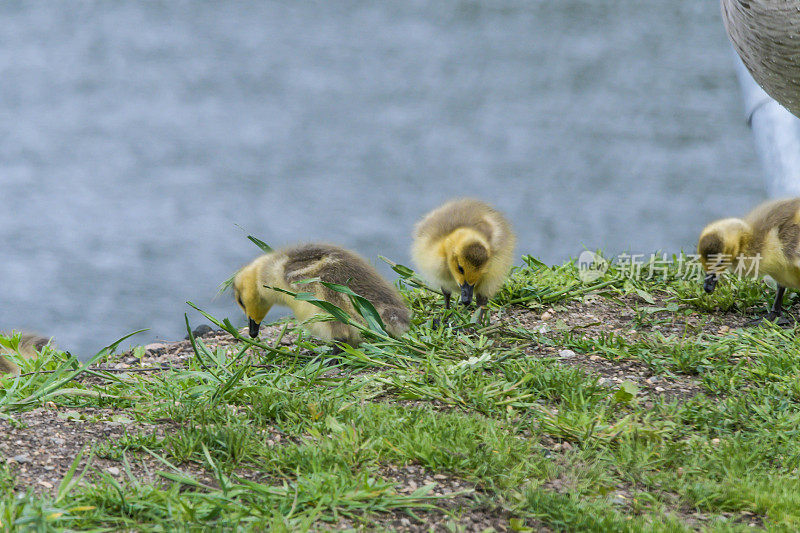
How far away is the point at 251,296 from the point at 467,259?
0.72 m

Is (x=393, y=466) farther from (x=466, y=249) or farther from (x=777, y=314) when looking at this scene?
(x=777, y=314)

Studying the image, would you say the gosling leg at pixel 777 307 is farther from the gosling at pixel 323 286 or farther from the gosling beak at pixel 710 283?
the gosling at pixel 323 286

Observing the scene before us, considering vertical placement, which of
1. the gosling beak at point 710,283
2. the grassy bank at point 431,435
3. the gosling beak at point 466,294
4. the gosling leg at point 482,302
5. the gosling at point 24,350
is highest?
the gosling at point 24,350

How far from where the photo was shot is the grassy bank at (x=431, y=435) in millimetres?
1535

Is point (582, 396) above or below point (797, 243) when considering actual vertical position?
below

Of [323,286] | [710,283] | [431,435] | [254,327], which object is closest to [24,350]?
[254,327]

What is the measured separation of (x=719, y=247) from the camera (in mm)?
2863

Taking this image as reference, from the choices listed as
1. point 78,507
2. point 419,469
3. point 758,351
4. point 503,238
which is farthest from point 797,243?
point 78,507

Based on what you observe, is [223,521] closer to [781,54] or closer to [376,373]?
[376,373]

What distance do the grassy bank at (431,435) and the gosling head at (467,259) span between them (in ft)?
0.51

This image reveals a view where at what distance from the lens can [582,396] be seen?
2047mm

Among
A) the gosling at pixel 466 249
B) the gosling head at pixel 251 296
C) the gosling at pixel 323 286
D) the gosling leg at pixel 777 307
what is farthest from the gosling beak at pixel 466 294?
the gosling leg at pixel 777 307

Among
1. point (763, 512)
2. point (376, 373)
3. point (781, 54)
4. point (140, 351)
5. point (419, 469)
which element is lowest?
point (763, 512)

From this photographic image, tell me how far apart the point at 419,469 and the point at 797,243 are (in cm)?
168
